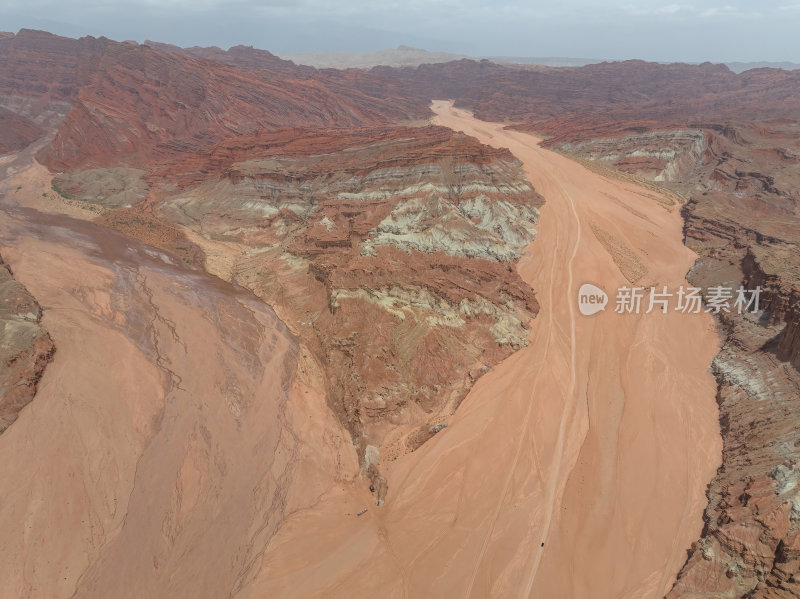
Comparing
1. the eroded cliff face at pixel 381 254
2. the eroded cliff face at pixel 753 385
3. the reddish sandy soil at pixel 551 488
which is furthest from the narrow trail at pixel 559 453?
the eroded cliff face at pixel 753 385

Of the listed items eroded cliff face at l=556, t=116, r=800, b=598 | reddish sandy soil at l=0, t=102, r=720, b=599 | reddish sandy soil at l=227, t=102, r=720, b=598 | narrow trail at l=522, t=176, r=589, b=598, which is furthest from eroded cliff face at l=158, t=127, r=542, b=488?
eroded cliff face at l=556, t=116, r=800, b=598

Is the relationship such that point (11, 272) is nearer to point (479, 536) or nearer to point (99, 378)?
point (99, 378)

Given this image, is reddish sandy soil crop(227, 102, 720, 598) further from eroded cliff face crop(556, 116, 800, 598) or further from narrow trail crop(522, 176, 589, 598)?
eroded cliff face crop(556, 116, 800, 598)

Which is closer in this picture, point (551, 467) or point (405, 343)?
point (551, 467)

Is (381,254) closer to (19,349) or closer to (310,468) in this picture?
(310,468)

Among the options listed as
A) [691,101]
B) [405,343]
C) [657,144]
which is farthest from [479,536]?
[691,101]

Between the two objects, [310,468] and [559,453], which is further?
[559,453]

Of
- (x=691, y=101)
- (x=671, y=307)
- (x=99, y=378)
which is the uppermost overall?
(x=691, y=101)

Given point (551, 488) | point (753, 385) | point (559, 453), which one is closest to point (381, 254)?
point (559, 453)
